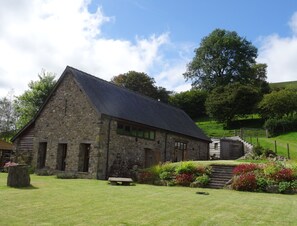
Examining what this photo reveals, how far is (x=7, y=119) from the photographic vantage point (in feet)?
177

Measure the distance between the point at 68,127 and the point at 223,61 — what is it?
1812 inches

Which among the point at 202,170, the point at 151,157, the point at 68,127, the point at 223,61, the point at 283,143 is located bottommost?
the point at 202,170

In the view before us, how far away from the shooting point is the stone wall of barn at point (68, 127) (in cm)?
2114

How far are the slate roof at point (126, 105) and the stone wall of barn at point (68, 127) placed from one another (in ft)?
1.96

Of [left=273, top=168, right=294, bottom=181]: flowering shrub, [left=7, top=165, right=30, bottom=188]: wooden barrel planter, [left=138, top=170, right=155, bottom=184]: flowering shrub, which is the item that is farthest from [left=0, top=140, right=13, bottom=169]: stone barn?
[left=273, top=168, right=294, bottom=181]: flowering shrub

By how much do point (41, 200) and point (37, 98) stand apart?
131 ft

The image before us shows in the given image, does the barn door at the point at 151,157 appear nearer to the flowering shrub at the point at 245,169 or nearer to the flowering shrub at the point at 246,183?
the flowering shrub at the point at 245,169

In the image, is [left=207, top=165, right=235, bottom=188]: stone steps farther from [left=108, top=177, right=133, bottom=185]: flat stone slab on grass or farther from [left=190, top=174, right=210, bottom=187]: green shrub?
[left=108, top=177, right=133, bottom=185]: flat stone slab on grass

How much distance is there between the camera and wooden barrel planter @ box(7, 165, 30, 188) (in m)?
13.3

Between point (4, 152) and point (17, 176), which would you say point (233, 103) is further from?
point (17, 176)

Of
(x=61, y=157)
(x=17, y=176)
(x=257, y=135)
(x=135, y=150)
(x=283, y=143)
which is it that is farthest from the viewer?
(x=257, y=135)

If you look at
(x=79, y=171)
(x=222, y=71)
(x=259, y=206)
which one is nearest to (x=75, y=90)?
(x=79, y=171)


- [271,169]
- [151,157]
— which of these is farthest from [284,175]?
[151,157]

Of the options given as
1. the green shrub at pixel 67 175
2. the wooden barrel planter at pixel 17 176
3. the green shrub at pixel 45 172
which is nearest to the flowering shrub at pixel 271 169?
the green shrub at pixel 67 175
